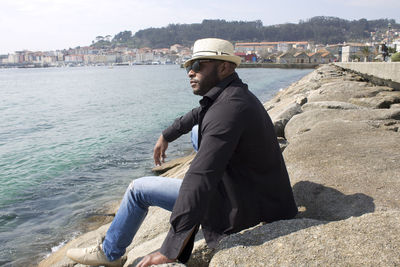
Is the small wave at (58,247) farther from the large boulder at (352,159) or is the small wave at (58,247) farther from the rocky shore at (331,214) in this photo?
the large boulder at (352,159)

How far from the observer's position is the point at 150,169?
879 cm

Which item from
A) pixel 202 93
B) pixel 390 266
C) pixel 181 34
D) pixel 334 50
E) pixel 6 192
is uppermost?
pixel 181 34

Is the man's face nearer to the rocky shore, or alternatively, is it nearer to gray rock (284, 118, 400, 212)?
the rocky shore

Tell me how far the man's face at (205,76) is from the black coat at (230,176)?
0.12 metres

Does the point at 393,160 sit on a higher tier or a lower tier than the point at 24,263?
higher

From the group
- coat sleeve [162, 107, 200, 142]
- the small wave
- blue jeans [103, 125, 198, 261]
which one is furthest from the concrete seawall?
blue jeans [103, 125, 198, 261]

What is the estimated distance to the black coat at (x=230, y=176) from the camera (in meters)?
1.97

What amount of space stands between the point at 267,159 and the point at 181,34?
20345 centimetres

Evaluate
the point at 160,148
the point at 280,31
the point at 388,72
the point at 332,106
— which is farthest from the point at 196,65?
the point at 280,31

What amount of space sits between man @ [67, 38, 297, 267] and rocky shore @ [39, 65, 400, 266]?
0.14 metres

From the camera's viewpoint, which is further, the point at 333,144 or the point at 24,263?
the point at 24,263

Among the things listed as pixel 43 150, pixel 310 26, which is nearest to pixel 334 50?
pixel 310 26

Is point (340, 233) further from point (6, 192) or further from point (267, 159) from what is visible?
point (6, 192)

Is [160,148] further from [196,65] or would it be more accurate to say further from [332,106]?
[332,106]
